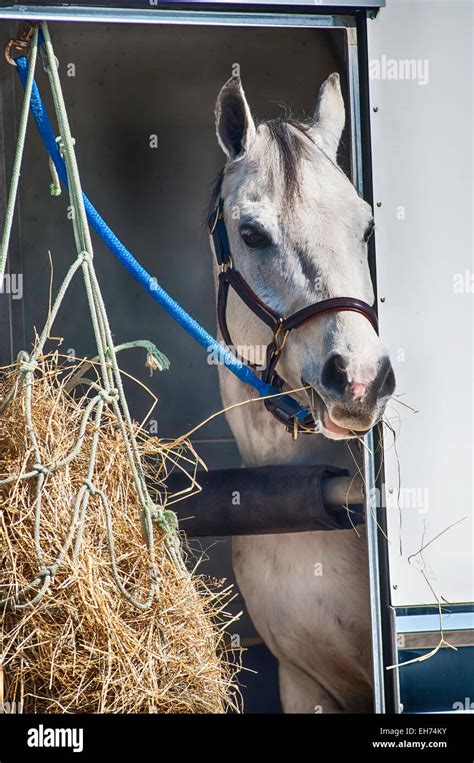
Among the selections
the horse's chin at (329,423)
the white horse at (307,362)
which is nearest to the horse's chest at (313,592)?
the white horse at (307,362)

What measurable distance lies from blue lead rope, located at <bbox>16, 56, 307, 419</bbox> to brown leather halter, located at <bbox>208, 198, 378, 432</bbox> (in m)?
0.03

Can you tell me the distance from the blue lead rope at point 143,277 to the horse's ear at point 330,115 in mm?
656

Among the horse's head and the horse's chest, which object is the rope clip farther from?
the horse's chest

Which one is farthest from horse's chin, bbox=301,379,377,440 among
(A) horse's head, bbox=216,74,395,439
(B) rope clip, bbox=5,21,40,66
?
(B) rope clip, bbox=5,21,40,66

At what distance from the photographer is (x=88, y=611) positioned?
1791 mm

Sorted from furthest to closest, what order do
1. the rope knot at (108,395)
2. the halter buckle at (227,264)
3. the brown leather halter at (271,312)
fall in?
the halter buckle at (227,264), the brown leather halter at (271,312), the rope knot at (108,395)

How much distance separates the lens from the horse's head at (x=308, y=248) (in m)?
2.07

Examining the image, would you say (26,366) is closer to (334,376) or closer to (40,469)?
(40,469)

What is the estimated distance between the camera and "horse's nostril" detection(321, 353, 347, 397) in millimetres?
2057

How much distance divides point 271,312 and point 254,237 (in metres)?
0.20

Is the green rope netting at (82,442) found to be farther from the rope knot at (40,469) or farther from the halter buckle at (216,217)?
the halter buckle at (216,217)

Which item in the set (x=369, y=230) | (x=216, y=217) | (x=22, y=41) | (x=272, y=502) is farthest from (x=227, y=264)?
(x=22, y=41)

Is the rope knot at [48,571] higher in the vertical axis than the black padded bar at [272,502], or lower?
lower

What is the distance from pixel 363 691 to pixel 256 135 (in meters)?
1.56
